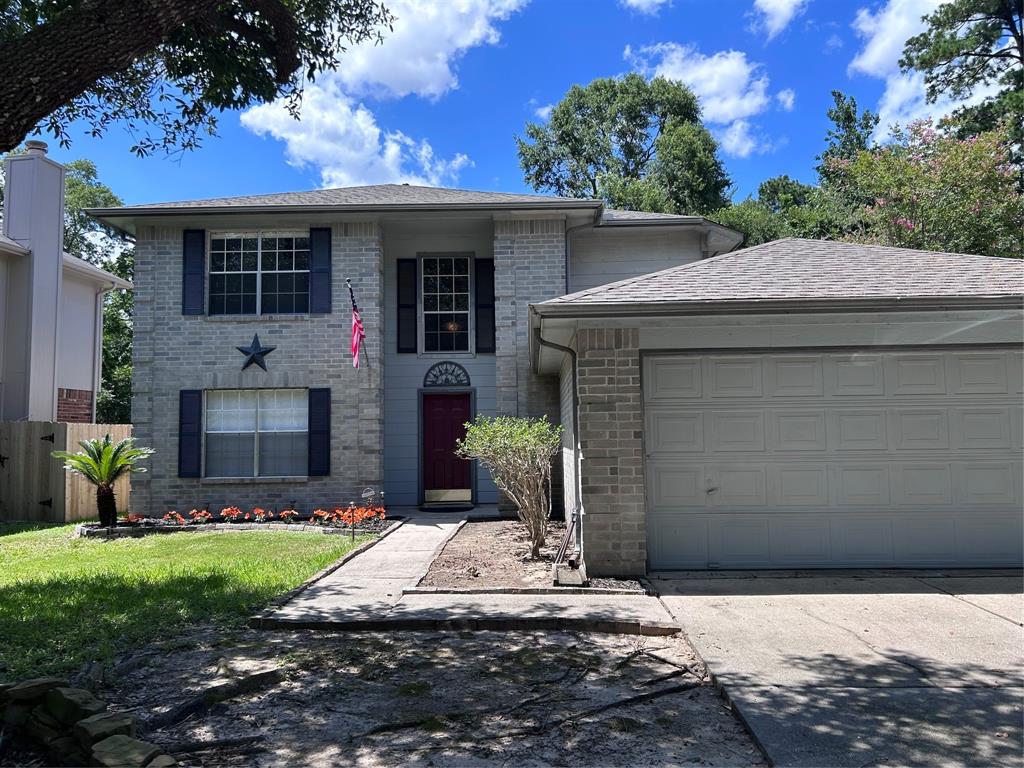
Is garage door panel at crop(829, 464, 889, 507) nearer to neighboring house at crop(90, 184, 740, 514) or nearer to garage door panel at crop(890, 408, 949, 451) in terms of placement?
garage door panel at crop(890, 408, 949, 451)

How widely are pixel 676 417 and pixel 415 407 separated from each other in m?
7.22

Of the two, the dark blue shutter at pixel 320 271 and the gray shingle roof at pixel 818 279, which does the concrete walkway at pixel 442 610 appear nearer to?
the gray shingle roof at pixel 818 279

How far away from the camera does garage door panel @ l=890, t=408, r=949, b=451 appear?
24.0 ft

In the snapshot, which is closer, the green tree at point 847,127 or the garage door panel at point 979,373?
the garage door panel at point 979,373

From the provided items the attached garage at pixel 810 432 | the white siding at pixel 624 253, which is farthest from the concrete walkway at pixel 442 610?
the white siding at pixel 624 253

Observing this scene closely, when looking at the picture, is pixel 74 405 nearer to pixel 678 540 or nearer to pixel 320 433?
pixel 320 433

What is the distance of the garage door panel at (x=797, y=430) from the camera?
24.0ft

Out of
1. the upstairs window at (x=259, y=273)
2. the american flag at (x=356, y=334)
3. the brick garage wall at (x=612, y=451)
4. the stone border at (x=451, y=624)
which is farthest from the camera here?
the upstairs window at (x=259, y=273)

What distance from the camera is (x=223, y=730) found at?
12.1ft

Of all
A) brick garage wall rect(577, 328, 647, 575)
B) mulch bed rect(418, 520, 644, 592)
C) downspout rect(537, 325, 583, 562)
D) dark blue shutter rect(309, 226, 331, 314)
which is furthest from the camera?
dark blue shutter rect(309, 226, 331, 314)

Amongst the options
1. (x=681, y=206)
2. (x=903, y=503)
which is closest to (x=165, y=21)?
(x=903, y=503)

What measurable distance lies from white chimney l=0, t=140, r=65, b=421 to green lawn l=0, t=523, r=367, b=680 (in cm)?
533

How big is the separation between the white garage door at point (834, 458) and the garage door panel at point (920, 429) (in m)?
0.01

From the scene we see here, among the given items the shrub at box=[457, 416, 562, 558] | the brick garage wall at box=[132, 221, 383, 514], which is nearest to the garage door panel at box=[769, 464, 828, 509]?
the shrub at box=[457, 416, 562, 558]
